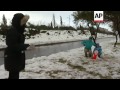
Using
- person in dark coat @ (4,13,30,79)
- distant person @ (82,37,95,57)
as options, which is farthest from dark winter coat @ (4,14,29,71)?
distant person @ (82,37,95,57)

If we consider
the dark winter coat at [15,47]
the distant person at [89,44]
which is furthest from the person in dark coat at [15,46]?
the distant person at [89,44]

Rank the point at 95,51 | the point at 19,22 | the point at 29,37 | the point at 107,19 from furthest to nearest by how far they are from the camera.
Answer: the point at 29,37
the point at 107,19
the point at 95,51
the point at 19,22

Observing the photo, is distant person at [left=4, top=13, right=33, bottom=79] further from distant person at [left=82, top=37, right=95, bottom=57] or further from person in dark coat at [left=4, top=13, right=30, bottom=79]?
distant person at [left=82, top=37, right=95, bottom=57]

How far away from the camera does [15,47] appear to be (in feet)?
14.3

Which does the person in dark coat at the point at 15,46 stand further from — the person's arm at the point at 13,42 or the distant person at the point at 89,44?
the distant person at the point at 89,44

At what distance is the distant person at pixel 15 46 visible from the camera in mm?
4359

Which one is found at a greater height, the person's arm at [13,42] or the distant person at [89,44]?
the person's arm at [13,42]

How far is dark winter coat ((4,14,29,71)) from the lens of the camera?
436 centimetres

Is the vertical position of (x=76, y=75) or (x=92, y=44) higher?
(x=92, y=44)
